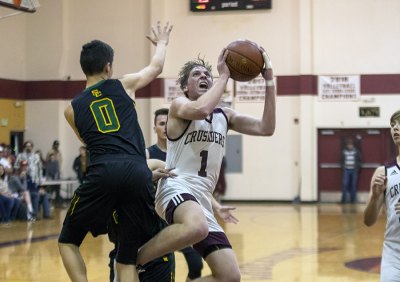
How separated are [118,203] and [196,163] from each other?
747mm

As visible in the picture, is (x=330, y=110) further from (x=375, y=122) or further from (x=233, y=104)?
(x=233, y=104)

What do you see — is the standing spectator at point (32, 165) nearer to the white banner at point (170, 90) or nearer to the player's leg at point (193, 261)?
the white banner at point (170, 90)

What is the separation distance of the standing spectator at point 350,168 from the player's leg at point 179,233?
16307 millimetres

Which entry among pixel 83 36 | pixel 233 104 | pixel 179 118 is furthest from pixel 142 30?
pixel 179 118

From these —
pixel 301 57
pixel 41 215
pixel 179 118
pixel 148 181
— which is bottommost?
pixel 41 215

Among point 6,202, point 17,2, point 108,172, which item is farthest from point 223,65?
point 6,202

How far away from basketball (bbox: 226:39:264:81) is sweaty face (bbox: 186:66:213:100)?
0.22 metres

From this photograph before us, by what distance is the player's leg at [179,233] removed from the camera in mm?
4672

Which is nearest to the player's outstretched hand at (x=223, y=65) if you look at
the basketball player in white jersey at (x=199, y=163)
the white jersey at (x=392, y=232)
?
the basketball player in white jersey at (x=199, y=163)

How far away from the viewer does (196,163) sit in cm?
512

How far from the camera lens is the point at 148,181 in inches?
184

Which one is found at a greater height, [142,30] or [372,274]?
[142,30]

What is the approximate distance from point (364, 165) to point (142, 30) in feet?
26.6

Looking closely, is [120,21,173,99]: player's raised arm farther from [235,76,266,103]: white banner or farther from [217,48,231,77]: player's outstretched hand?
[235,76,266,103]: white banner
